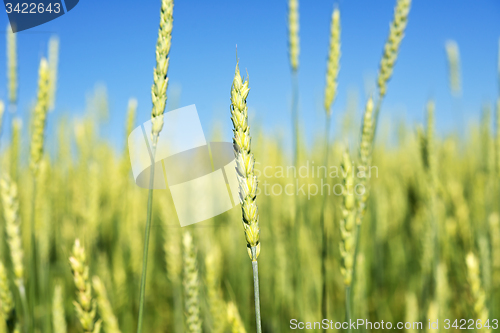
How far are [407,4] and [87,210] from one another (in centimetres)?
159

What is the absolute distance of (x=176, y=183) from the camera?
7.35 ft

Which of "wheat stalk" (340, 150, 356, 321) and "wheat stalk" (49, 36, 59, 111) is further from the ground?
"wheat stalk" (49, 36, 59, 111)

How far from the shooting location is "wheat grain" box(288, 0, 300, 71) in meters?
1.33

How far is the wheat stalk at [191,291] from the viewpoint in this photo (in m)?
0.77

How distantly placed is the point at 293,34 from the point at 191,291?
3.67 feet

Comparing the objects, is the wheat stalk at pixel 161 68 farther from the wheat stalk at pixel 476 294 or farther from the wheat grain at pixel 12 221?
the wheat stalk at pixel 476 294

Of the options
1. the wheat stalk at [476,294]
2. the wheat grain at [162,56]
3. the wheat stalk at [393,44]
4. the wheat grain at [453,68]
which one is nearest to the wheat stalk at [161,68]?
the wheat grain at [162,56]

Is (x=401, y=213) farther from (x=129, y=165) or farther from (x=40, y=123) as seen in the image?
(x=40, y=123)

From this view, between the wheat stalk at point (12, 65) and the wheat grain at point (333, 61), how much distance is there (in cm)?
136

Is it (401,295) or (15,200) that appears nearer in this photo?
(15,200)

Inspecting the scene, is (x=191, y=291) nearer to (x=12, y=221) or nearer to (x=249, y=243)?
(x=249, y=243)

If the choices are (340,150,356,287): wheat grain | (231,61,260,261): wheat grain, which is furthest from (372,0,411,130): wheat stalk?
(231,61,260,261): wheat grain

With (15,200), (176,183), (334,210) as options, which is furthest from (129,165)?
(334,210)

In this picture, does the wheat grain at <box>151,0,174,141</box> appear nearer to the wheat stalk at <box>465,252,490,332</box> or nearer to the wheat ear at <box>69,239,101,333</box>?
the wheat ear at <box>69,239,101,333</box>
